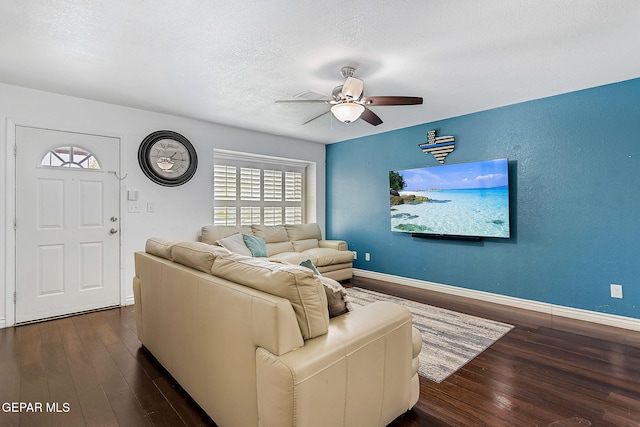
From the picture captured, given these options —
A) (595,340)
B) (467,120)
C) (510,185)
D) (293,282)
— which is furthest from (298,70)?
(595,340)

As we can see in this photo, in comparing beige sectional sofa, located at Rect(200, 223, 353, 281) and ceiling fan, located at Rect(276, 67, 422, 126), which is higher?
ceiling fan, located at Rect(276, 67, 422, 126)

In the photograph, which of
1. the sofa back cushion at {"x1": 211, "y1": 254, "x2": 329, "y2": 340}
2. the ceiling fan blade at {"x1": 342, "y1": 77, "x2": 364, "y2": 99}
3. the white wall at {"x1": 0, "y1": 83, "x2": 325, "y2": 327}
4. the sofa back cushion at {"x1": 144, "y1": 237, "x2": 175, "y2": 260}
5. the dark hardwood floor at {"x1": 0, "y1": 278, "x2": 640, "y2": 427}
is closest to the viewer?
the sofa back cushion at {"x1": 211, "y1": 254, "x2": 329, "y2": 340}

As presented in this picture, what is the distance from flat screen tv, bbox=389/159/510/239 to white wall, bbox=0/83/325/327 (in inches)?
89.1

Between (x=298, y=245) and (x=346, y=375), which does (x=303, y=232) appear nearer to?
(x=298, y=245)

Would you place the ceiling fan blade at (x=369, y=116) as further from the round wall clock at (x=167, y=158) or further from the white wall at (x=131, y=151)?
the round wall clock at (x=167, y=158)

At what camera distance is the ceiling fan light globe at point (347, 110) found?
281 cm

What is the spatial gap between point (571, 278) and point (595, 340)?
Result: 0.81 m

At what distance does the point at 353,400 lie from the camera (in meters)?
1.42

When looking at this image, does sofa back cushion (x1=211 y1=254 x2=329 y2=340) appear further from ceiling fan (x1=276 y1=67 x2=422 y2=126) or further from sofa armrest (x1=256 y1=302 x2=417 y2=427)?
ceiling fan (x1=276 y1=67 x2=422 y2=126)

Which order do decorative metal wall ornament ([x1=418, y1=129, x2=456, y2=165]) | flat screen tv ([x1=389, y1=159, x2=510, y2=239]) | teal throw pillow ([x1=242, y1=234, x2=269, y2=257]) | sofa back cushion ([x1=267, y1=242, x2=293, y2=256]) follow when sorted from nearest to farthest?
1. flat screen tv ([x1=389, y1=159, x2=510, y2=239])
2. decorative metal wall ornament ([x1=418, y1=129, x2=456, y2=165])
3. teal throw pillow ([x1=242, y1=234, x2=269, y2=257])
4. sofa back cushion ([x1=267, y1=242, x2=293, y2=256])

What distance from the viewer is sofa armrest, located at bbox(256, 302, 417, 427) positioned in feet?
3.97

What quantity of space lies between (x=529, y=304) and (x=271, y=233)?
11.8 feet

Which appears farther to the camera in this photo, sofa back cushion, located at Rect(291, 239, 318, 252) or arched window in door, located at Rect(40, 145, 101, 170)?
sofa back cushion, located at Rect(291, 239, 318, 252)

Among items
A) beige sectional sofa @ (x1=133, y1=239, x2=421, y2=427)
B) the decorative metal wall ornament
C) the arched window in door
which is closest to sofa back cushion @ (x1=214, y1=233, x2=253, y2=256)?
the arched window in door
